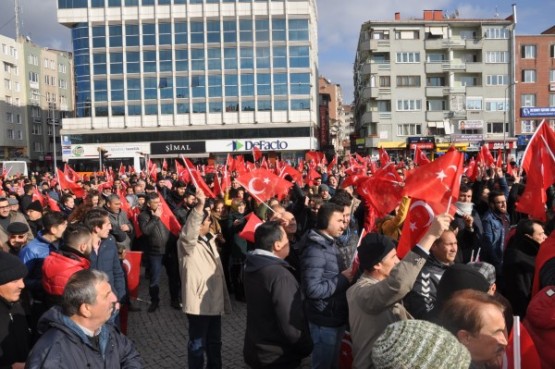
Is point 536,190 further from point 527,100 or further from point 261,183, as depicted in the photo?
point 527,100

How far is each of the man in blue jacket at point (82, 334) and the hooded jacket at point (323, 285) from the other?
1.47m

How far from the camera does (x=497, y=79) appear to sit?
53781 mm

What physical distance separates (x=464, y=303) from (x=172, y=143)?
5754 centimetres

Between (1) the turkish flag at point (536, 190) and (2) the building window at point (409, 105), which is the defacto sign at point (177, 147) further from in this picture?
(1) the turkish flag at point (536, 190)

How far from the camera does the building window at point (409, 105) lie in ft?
178

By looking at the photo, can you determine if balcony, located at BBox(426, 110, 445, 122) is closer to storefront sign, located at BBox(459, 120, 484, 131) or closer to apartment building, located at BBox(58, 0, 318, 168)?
storefront sign, located at BBox(459, 120, 484, 131)

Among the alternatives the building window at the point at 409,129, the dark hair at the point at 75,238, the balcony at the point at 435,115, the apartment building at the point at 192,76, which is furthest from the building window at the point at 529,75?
the dark hair at the point at 75,238

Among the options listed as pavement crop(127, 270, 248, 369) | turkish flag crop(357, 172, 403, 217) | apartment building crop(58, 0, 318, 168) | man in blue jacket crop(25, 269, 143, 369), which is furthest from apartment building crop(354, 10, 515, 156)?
man in blue jacket crop(25, 269, 143, 369)

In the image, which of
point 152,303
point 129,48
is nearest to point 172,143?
point 129,48

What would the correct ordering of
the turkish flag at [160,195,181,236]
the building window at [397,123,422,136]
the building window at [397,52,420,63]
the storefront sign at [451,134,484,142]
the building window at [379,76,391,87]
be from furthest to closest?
1. the building window at [379,76,391,87]
2. the building window at [397,123,422,136]
3. the building window at [397,52,420,63]
4. the storefront sign at [451,134,484,142]
5. the turkish flag at [160,195,181,236]

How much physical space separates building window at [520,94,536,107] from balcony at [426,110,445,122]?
806 centimetres

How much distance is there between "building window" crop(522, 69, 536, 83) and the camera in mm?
53156

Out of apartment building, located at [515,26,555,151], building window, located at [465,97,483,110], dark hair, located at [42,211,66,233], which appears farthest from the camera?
building window, located at [465,97,483,110]

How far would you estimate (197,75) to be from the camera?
56.8 m
